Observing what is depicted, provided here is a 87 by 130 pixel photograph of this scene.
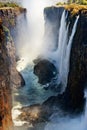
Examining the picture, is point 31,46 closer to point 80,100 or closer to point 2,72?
point 80,100

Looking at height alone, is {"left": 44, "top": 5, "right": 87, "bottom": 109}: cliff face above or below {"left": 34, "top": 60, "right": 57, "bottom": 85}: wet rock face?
above

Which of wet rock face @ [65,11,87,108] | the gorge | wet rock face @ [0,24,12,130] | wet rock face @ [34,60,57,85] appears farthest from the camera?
wet rock face @ [34,60,57,85]

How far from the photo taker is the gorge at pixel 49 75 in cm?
3928

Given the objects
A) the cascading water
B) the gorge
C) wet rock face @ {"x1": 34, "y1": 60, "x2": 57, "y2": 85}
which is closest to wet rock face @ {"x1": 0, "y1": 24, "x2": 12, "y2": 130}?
the gorge

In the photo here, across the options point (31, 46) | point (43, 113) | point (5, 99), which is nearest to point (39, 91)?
point (43, 113)

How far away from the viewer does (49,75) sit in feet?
182

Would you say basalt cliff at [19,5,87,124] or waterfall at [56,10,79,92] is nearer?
basalt cliff at [19,5,87,124]

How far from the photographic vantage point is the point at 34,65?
61.7m

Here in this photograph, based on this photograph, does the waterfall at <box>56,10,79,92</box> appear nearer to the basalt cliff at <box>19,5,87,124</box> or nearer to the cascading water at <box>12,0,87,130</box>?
the cascading water at <box>12,0,87,130</box>

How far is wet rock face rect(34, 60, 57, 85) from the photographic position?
2160 inches

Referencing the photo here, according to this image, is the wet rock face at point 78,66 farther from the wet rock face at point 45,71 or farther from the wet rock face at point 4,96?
the wet rock face at point 4,96

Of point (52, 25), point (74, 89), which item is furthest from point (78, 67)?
point (52, 25)

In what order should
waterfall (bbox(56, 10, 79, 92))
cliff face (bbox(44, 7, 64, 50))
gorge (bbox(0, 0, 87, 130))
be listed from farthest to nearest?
cliff face (bbox(44, 7, 64, 50))
waterfall (bbox(56, 10, 79, 92))
gorge (bbox(0, 0, 87, 130))

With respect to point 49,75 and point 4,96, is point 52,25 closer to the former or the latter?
point 49,75
